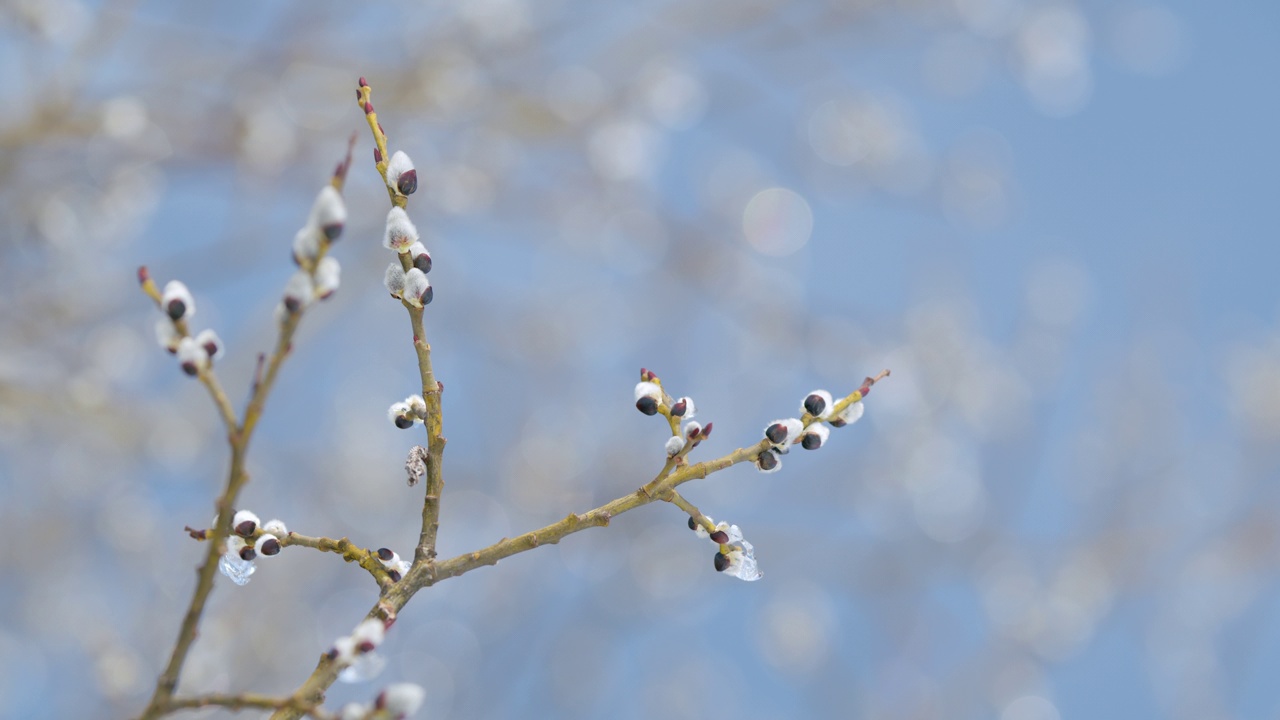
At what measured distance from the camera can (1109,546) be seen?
24.2ft

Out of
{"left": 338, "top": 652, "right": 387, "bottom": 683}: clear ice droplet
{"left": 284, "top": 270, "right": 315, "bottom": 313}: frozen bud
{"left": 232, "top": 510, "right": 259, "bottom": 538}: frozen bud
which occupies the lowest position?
{"left": 338, "top": 652, "right": 387, "bottom": 683}: clear ice droplet

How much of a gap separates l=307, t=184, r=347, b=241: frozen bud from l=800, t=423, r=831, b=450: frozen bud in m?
0.83

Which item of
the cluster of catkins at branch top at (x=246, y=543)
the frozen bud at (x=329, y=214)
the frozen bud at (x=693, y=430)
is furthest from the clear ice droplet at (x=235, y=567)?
the frozen bud at (x=693, y=430)

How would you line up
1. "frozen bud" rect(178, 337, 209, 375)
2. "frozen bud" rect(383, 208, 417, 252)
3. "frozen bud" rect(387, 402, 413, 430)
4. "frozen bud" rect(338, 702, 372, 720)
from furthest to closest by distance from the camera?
"frozen bud" rect(387, 402, 413, 430)
"frozen bud" rect(383, 208, 417, 252)
"frozen bud" rect(178, 337, 209, 375)
"frozen bud" rect(338, 702, 372, 720)

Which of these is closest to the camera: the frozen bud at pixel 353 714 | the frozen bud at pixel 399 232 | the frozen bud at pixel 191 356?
the frozen bud at pixel 353 714

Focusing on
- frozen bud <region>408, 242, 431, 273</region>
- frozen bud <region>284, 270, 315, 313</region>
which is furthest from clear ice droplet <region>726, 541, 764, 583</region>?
frozen bud <region>284, 270, 315, 313</region>

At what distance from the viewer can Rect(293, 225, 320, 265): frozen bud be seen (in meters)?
→ 1.16

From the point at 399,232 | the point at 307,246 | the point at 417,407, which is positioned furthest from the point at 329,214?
the point at 417,407

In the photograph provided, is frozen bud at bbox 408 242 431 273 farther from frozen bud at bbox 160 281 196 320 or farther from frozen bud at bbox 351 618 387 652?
frozen bud at bbox 351 618 387 652

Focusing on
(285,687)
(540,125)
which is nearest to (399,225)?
(540,125)

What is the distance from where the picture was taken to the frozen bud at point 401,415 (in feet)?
4.96

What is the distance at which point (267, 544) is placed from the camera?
4.73 feet

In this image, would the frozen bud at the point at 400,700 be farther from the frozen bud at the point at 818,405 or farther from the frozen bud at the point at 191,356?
the frozen bud at the point at 818,405

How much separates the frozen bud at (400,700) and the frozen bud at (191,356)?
501 millimetres
